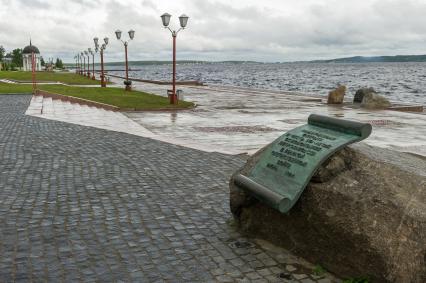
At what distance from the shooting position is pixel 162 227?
574 centimetres

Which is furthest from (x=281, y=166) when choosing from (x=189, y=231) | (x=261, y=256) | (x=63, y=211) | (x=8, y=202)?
(x=8, y=202)

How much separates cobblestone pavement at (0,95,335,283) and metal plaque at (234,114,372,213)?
684 millimetres

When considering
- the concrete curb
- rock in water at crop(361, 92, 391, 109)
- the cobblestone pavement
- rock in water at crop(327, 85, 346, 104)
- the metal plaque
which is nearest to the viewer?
the cobblestone pavement

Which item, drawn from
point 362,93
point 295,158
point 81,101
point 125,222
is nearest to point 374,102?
point 362,93

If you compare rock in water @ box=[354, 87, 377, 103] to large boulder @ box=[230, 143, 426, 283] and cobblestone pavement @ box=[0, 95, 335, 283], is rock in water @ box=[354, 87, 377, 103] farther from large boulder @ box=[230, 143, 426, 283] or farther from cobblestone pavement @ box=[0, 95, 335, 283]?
large boulder @ box=[230, 143, 426, 283]

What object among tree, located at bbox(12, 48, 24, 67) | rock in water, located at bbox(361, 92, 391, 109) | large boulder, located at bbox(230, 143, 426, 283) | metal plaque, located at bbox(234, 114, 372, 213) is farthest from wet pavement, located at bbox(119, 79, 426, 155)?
tree, located at bbox(12, 48, 24, 67)

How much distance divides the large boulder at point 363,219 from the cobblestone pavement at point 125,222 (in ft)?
0.86

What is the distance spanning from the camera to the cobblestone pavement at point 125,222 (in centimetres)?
457

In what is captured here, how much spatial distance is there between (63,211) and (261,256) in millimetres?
2765

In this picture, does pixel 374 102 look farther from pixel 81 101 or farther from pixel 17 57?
pixel 17 57

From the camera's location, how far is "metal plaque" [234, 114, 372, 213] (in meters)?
4.69

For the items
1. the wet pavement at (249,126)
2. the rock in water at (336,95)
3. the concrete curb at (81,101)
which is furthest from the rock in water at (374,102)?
the concrete curb at (81,101)

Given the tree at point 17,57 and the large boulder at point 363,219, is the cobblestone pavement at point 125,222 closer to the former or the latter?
the large boulder at point 363,219

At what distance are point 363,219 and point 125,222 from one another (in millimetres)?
2925
